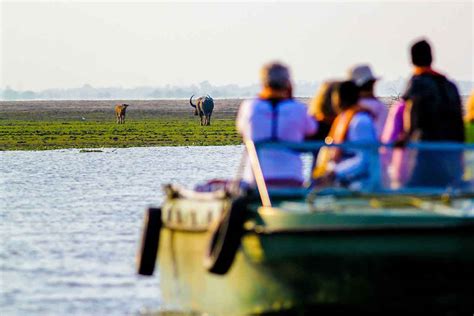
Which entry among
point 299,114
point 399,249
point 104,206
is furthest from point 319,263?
point 104,206

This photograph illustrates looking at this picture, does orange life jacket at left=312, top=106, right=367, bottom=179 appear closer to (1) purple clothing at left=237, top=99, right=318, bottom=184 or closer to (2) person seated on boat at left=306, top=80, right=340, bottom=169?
(1) purple clothing at left=237, top=99, right=318, bottom=184

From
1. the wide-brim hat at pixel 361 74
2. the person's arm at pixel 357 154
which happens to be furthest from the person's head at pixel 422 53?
the person's arm at pixel 357 154

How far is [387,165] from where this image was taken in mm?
11289

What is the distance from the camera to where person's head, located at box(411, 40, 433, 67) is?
38.8 ft

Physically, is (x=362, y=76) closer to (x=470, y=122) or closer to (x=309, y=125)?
(x=309, y=125)

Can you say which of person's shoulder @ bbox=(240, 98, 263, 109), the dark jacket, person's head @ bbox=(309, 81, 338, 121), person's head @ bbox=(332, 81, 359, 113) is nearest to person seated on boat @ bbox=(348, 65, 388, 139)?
person's head @ bbox=(309, 81, 338, 121)

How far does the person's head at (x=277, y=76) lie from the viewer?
37.0 feet

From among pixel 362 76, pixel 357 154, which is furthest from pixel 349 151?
pixel 362 76

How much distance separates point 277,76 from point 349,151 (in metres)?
0.79

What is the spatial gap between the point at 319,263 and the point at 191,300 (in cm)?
195

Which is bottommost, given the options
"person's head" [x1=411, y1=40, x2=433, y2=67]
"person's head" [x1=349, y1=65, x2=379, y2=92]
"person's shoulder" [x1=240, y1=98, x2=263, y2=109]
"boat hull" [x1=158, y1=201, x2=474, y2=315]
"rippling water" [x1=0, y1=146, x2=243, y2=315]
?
"rippling water" [x1=0, y1=146, x2=243, y2=315]

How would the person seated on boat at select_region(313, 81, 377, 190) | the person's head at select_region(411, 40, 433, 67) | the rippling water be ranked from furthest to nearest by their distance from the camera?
the rippling water < the person's head at select_region(411, 40, 433, 67) < the person seated on boat at select_region(313, 81, 377, 190)

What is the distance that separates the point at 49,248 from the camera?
710 inches

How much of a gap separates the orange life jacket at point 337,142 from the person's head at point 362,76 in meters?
0.64
